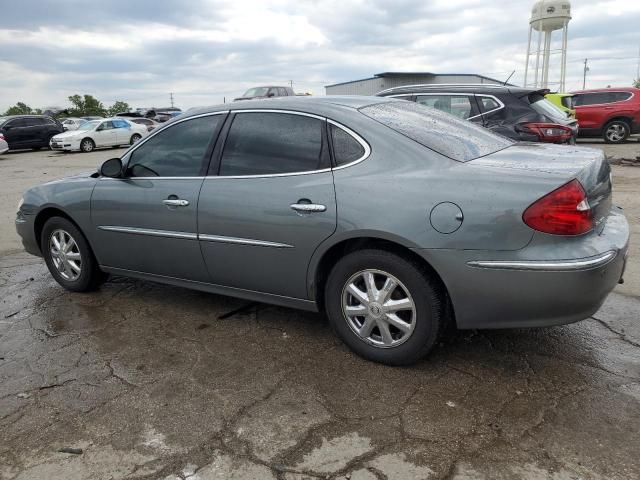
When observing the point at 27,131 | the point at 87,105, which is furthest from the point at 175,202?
the point at 87,105

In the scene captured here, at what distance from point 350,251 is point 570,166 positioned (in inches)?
49.9

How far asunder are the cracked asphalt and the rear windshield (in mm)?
1209

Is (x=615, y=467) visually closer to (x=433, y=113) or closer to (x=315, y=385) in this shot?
(x=315, y=385)

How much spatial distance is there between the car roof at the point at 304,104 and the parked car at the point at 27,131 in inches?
883

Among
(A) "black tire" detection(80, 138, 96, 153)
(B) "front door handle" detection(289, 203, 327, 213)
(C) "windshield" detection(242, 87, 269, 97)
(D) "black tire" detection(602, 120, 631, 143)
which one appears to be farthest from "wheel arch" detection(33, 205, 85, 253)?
(C) "windshield" detection(242, 87, 269, 97)

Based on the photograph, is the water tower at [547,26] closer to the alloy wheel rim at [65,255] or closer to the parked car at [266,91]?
the parked car at [266,91]

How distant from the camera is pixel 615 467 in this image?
2.21 m

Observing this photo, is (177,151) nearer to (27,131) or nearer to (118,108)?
(27,131)

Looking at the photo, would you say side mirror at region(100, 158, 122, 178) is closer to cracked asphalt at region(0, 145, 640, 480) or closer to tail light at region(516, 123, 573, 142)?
cracked asphalt at region(0, 145, 640, 480)

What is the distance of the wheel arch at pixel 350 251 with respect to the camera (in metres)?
2.89

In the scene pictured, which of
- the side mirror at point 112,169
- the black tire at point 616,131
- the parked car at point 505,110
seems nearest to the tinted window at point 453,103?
the parked car at point 505,110

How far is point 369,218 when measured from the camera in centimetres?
290

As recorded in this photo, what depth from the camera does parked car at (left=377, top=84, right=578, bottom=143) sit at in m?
7.79

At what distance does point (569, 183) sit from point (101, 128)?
2188cm
